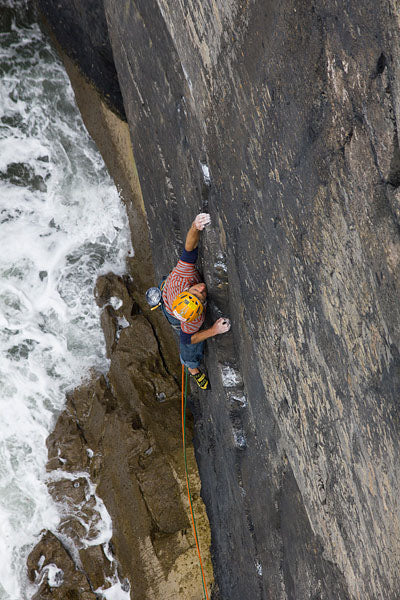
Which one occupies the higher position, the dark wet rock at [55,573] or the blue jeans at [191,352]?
the blue jeans at [191,352]

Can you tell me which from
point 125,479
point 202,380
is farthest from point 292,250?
point 125,479

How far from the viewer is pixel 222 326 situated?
3301 mm

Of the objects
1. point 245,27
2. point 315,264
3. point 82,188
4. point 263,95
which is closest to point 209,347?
point 315,264

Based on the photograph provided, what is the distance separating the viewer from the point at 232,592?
395 centimetres

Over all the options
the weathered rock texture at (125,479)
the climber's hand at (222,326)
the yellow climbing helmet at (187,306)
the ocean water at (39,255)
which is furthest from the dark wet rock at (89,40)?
the climber's hand at (222,326)

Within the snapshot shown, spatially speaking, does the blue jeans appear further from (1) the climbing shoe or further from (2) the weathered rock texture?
(2) the weathered rock texture

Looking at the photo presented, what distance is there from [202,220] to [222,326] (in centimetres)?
70

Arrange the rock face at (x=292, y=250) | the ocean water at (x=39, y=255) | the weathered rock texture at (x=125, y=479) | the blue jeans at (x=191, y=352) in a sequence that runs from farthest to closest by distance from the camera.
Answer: the ocean water at (x=39, y=255) < the weathered rock texture at (x=125, y=479) < the blue jeans at (x=191, y=352) < the rock face at (x=292, y=250)

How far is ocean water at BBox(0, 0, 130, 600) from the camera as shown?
16.8 ft

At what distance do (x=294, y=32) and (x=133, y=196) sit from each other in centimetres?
322

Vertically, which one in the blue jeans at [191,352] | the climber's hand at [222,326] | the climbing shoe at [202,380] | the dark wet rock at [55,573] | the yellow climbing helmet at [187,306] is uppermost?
the yellow climbing helmet at [187,306]

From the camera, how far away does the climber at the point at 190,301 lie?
10.6ft

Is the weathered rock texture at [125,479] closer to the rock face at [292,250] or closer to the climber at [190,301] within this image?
the rock face at [292,250]

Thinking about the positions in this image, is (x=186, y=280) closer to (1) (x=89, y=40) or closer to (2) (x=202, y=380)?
(2) (x=202, y=380)
